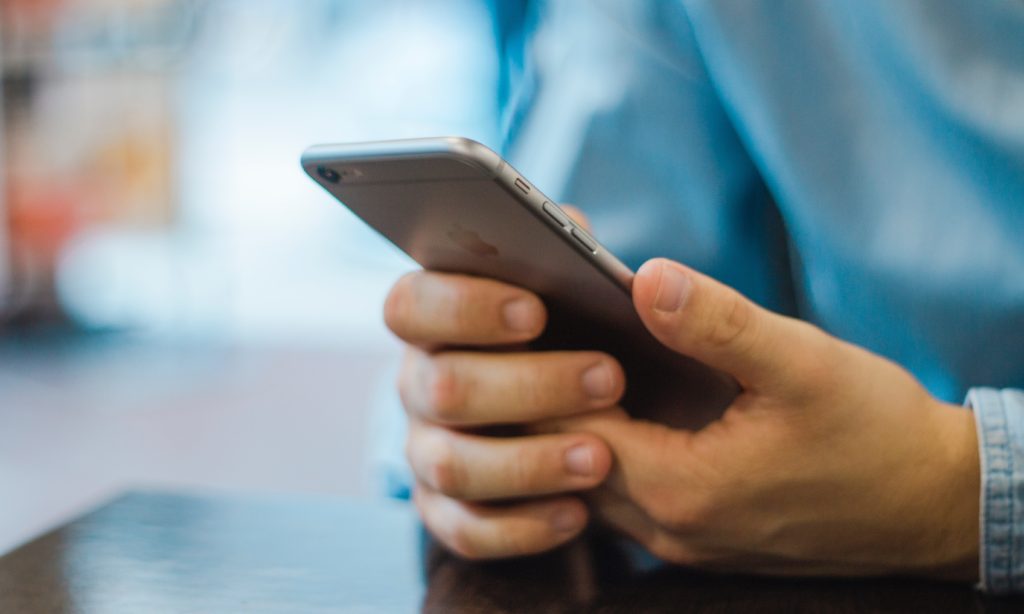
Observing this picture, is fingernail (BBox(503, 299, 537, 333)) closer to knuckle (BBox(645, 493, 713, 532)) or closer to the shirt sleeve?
knuckle (BBox(645, 493, 713, 532))

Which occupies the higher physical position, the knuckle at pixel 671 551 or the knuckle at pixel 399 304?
the knuckle at pixel 399 304

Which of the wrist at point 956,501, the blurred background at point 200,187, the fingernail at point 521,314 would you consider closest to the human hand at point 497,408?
the fingernail at point 521,314

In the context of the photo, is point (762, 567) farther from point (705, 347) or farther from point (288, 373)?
point (288, 373)

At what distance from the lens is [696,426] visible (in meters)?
0.37

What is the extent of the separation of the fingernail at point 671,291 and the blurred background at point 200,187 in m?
2.07

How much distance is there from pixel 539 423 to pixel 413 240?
0.09m

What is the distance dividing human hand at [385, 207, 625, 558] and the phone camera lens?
0.24 feet

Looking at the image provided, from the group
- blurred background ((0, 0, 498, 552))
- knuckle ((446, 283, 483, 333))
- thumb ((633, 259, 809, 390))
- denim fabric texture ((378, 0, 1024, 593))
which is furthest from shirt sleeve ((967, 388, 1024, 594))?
blurred background ((0, 0, 498, 552))

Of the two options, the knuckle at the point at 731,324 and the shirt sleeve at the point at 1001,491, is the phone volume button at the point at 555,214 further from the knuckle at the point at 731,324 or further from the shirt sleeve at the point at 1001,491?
the shirt sleeve at the point at 1001,491

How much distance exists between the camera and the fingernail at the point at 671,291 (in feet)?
0.99

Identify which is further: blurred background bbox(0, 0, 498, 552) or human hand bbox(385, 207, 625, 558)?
blurred background bbox(0, 0, 498, 552)

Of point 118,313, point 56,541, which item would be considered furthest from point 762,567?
point 118,313

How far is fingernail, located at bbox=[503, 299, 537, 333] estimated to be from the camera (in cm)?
34

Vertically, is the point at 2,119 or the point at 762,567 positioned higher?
the point at 2,119
